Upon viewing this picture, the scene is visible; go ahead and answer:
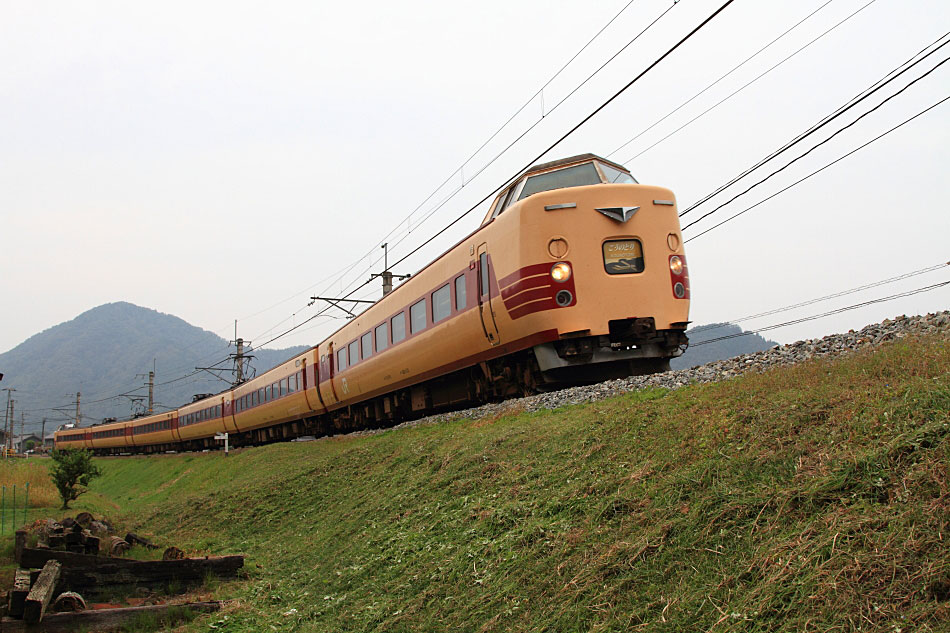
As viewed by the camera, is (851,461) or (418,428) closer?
(851,461)

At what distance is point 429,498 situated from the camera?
7430mm

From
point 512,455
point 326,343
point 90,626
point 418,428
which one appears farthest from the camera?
point 326,343

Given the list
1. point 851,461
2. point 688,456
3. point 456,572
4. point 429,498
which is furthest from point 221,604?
point 851,461

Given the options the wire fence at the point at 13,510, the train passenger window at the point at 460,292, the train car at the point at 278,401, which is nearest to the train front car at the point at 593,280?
the train passenger window at the point at 460,292

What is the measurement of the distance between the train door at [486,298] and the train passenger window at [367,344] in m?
7.42

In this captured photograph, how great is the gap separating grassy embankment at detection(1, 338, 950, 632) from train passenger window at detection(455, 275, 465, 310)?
16.3ft

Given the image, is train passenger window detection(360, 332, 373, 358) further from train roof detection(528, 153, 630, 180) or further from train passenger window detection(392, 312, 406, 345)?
train roof detection(528, 153, 630, 180)

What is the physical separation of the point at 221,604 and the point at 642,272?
299 inches

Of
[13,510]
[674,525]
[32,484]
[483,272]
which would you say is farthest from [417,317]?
[674,525]

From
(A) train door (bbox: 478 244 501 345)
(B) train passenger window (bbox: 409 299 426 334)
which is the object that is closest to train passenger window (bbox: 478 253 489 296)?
(A) train door (bbox: 478 244 501 345)

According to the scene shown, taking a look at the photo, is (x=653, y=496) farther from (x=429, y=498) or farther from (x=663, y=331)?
(x=663, y=331)

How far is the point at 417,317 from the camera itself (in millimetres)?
15742

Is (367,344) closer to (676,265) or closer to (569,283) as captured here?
(569,283)

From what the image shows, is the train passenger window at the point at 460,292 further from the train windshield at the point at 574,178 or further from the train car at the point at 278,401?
the train car at the point at 278,401
